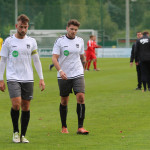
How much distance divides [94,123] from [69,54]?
1843 millimetres

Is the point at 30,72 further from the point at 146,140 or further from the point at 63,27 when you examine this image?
the point at 63,27

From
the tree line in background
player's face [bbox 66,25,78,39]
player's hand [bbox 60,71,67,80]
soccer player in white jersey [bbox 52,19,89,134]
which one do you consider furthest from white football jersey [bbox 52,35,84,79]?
the tree line in background

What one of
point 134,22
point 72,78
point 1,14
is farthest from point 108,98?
point 134,22

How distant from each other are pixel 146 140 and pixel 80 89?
147 cm

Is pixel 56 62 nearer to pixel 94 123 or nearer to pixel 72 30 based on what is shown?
pixel 72 30

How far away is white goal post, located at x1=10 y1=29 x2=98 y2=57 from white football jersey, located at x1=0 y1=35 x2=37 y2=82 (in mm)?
43291

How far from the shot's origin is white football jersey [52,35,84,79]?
9289 mm

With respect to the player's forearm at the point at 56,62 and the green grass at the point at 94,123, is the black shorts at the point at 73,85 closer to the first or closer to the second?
the player's forearm at the point at 56,62

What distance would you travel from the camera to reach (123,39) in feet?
223

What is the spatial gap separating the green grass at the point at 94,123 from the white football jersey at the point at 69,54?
1.05 meters

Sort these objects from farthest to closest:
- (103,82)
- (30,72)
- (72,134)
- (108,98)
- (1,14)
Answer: (1,14) < (103,82) < (108,98) < (72,134) < (30,72)

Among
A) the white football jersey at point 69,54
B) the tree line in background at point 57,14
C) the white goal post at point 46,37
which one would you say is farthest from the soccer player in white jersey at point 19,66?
the tree line in background at point 57,14

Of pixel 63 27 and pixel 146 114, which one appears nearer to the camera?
pixel 146 114

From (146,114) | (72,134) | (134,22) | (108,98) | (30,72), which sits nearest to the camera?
(30,72)
